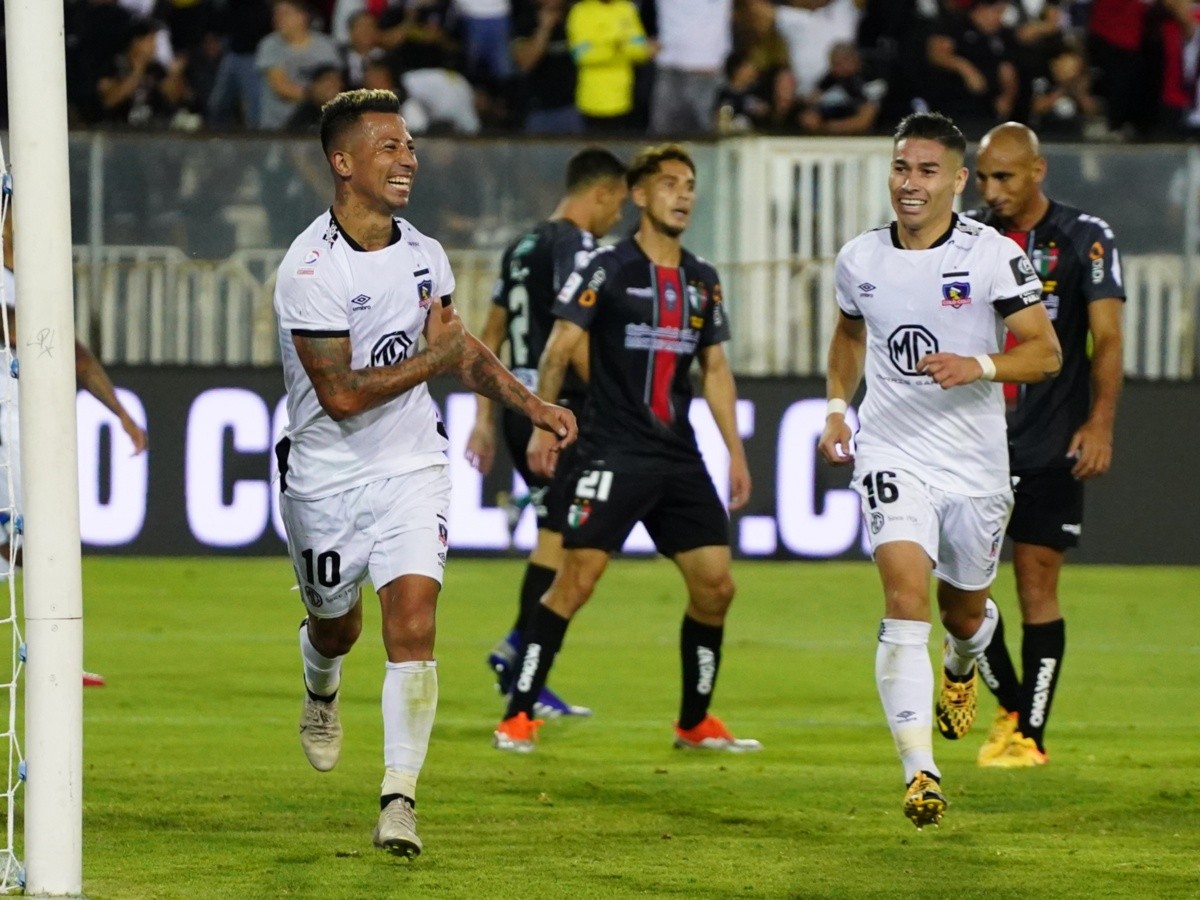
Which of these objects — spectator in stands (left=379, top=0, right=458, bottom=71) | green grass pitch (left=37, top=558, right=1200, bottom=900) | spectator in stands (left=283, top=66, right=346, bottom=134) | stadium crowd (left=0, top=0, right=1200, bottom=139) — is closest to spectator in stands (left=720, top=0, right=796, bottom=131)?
stadium crowd (left=0, top=0, right=1200, bottom=139)

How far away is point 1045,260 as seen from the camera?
8055 millimetres

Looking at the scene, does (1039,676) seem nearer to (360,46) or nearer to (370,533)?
(370,533)

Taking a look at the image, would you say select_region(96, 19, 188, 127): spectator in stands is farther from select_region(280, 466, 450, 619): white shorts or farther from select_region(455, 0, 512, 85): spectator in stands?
select_region(280, 466, 450, 619): white shorts

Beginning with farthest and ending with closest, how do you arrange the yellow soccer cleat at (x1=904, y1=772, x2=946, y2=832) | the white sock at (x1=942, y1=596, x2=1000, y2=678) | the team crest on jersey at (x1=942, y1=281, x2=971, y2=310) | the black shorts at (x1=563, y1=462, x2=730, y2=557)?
1. the black shorts at (x1=563, y1=462, x2=730, y2=557)
2. the white sock at (x1=942, y1=596, x2=1000, y2=678)
3. the team crest on jersey at (x1=942, y1=281, x2=971, y2=310)
4. the yellow soccer cleat at (x1=904, y1=772, x2=946, y2=832)

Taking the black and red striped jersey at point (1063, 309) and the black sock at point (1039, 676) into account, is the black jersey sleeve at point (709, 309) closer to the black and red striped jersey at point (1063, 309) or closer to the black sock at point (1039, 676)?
the black and red striped jersey at point (1063, 309)

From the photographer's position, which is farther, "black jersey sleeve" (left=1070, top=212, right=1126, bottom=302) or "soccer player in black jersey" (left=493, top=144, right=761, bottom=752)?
"soccer player in black jersey" (left=493, top=144, right=761, bottom=752)

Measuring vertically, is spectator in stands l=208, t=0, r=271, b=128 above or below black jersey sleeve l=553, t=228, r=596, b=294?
above

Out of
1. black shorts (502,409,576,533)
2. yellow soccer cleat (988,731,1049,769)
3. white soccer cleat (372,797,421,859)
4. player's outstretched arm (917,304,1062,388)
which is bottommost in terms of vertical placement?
yellow soccer cleat (988,731,1049,769)

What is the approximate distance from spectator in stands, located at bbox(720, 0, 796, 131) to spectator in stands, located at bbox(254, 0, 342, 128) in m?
2.95

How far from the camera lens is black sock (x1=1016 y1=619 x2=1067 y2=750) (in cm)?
799

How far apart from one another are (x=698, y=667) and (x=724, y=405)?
1026 mm

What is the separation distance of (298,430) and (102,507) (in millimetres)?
8691

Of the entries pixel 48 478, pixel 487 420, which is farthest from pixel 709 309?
pixel 48 478

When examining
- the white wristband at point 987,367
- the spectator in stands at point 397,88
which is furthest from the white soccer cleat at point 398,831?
the spectator in stands at point 397,88
